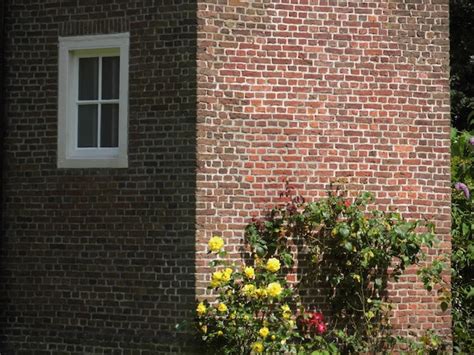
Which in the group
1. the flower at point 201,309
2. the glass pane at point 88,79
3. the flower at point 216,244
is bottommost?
the flower at point 201,309

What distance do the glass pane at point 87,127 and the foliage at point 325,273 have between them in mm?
2279

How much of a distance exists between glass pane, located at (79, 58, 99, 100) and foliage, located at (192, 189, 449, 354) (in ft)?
8.46

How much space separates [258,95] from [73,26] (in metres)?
2.42

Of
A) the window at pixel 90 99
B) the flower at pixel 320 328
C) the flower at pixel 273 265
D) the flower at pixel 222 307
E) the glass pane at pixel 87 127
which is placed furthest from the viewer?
the glass pane at pixel 87 127

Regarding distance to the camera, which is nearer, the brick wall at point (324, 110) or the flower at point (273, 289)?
the flower at point (273, 289)

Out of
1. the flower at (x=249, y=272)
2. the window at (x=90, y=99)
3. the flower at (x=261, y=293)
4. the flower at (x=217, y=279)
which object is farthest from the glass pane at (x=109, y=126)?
the flower at (x=261, y=293)

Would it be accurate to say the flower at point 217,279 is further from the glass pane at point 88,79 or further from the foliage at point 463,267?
the foliage at point 463,267

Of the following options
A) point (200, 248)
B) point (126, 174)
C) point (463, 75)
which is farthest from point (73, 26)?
point (463, 75)

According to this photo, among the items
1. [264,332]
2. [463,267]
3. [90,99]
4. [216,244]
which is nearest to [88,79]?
[90,99]

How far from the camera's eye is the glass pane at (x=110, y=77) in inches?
513

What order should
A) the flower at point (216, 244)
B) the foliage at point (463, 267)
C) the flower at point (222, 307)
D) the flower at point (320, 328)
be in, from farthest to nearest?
the foliage at point (463, 267) → the flower at point (320, 328) → the flower at point (216, 244) → the flower at point (222, 307)

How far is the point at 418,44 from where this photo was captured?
524 inches

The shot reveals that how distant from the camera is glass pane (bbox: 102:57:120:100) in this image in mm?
13023

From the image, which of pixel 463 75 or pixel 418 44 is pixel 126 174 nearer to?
pixel 418 44
